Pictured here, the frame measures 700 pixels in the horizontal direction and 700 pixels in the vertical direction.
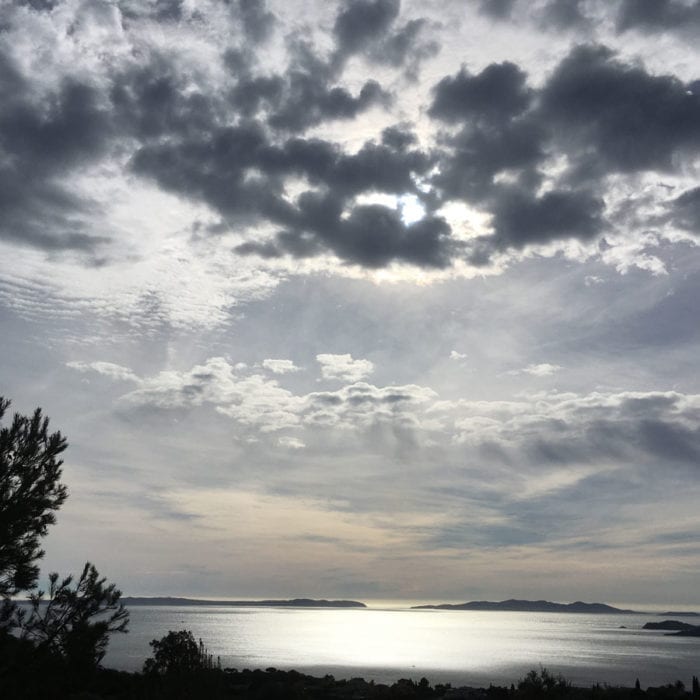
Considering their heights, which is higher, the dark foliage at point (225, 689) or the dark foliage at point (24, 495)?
the dark foliage at point (24, 495)

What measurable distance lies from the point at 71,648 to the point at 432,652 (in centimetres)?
14356

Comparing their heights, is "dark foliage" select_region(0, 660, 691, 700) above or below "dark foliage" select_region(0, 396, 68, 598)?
below

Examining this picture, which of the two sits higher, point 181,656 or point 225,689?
point 181,656

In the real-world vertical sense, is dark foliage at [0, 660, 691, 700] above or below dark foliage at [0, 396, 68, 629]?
below

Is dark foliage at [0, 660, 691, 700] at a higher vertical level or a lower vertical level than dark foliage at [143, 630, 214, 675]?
lower

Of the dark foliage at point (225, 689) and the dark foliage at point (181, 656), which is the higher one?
the dark foliage at point (181, 656)

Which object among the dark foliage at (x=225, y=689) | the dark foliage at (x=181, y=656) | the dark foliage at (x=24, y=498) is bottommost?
the dark foliage at (x=225, y=689)

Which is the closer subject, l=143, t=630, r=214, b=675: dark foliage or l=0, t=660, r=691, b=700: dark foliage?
l=0, t=660, r=691, b=700: dark foliage

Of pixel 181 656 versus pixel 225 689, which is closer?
pixel 225 689

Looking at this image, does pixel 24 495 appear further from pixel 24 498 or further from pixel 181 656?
pixel 181 656

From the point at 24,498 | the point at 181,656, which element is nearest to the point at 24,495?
the point at 24,498

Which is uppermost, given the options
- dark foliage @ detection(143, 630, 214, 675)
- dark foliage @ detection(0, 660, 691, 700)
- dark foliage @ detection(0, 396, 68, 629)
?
dark foliage @ detection(0, 396, 68, 629)

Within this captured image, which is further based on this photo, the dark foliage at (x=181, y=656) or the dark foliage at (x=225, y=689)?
the dark foliage at (x=181, y=656)

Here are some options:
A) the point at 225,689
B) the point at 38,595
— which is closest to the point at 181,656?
the point at 225,689
